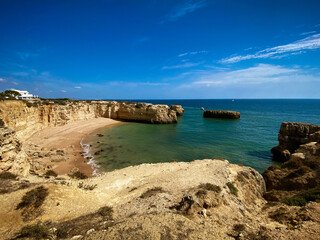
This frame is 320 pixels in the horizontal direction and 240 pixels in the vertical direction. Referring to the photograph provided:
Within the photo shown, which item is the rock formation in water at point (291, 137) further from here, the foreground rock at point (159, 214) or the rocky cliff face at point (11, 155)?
the rocky cliff face at point (11, 155)

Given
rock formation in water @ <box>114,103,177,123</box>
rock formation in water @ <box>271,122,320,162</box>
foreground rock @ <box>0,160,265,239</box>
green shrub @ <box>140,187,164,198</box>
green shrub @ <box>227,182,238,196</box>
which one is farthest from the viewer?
rock formation in water @ <box>114,103,177,123</box>

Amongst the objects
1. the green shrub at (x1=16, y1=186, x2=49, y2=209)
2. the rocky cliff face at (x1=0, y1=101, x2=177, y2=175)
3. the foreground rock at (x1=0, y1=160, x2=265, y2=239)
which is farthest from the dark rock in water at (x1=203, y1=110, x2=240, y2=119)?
the green shrub at (x1=16, y1=186, x2=49, y2=209)

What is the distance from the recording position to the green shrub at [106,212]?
22.0 feet

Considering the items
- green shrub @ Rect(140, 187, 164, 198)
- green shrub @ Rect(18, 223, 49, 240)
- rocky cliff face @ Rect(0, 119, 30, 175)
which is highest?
rocky cliff face @ Rect(0, 119, 30, 175)

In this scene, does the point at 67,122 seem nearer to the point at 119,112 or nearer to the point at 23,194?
the point at 119,112

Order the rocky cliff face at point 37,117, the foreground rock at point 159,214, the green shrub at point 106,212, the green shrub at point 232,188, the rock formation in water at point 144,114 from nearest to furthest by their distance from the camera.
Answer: the foreground rock at point 159,214 → the green shrub at point 106,212 → the green shrub at point 232,188 → the rocky cliff face at point 37,117 → the rock formation in water at point 144,114

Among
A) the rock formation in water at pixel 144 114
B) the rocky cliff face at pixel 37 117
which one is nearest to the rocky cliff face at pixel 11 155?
the rocky cliff face at pixel 37 117

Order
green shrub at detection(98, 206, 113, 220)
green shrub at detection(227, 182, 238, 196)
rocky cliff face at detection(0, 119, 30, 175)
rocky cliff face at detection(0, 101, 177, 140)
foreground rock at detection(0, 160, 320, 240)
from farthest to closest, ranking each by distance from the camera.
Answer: rocky cliff face at detection(0, 101, 177, 140) < rocky cliff face at detection(0, 119, 30, 175) < green shrub at detection(227, 182, 238, 196) < green shrub at detection(98, 206, 113, 220) < foreground rock at detection(0, 160, 320, 240)

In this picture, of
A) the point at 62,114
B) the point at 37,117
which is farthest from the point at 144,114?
the point at 37,117

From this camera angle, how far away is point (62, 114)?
3750 centimetres

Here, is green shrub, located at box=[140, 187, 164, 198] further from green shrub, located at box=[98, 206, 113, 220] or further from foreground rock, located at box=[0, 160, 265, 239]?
green shrub, located at box=[98, 206, 113, 220]

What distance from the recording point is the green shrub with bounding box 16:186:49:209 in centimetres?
671

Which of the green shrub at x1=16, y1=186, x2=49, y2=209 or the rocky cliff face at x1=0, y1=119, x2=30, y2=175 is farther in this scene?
the rocky cliff face at x1=0, y1=119, x2=30, y2=175

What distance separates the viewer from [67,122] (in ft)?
128
